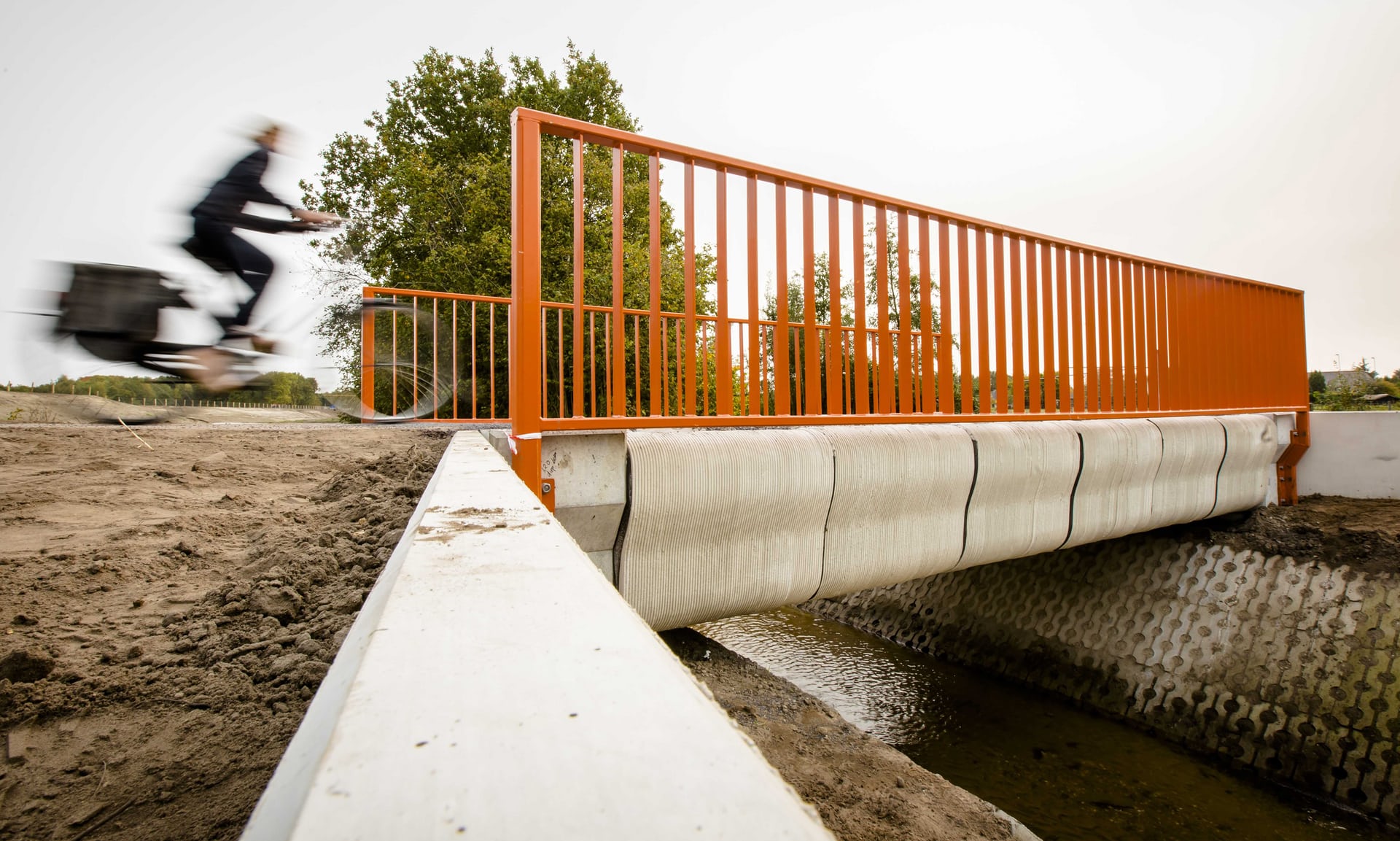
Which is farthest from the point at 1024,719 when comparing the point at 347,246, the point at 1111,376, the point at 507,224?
the point at 507,224

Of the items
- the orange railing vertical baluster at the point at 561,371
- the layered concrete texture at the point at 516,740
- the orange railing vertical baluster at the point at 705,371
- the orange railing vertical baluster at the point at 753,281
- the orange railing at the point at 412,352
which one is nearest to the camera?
the layered concrete texture at the point at 516,740

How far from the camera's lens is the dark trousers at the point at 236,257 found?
2354mm

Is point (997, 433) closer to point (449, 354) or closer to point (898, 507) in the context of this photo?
→ point (898, 507)

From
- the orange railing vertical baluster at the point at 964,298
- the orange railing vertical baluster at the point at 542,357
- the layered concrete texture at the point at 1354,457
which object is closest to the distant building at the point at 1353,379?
the layered concrete texture at the point at 1354,457

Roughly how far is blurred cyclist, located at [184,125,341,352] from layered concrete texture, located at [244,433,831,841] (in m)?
2.38

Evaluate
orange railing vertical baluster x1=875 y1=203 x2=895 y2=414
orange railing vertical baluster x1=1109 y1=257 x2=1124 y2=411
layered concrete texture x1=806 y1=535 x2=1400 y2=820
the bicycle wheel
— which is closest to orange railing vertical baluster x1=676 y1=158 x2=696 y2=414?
orange railing vertical baluster x1=875 y1=203 x2=895 y2=414

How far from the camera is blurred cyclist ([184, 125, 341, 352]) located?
2357 millimetres

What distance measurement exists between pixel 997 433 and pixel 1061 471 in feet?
2.11

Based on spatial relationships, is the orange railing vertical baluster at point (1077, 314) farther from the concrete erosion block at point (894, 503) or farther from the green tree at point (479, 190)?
the green tree at point (479, 190)

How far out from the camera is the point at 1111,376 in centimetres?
422

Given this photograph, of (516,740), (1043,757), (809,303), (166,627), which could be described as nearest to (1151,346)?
(1043,757)

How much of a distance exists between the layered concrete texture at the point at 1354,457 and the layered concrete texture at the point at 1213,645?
2175mm

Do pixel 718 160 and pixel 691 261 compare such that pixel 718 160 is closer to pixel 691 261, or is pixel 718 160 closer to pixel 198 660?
pixel 691 261

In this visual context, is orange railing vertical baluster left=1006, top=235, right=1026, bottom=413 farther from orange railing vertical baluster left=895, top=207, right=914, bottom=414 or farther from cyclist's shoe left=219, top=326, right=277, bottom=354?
cyclist's shoe left=219, top=326, right=277, bottom=354
